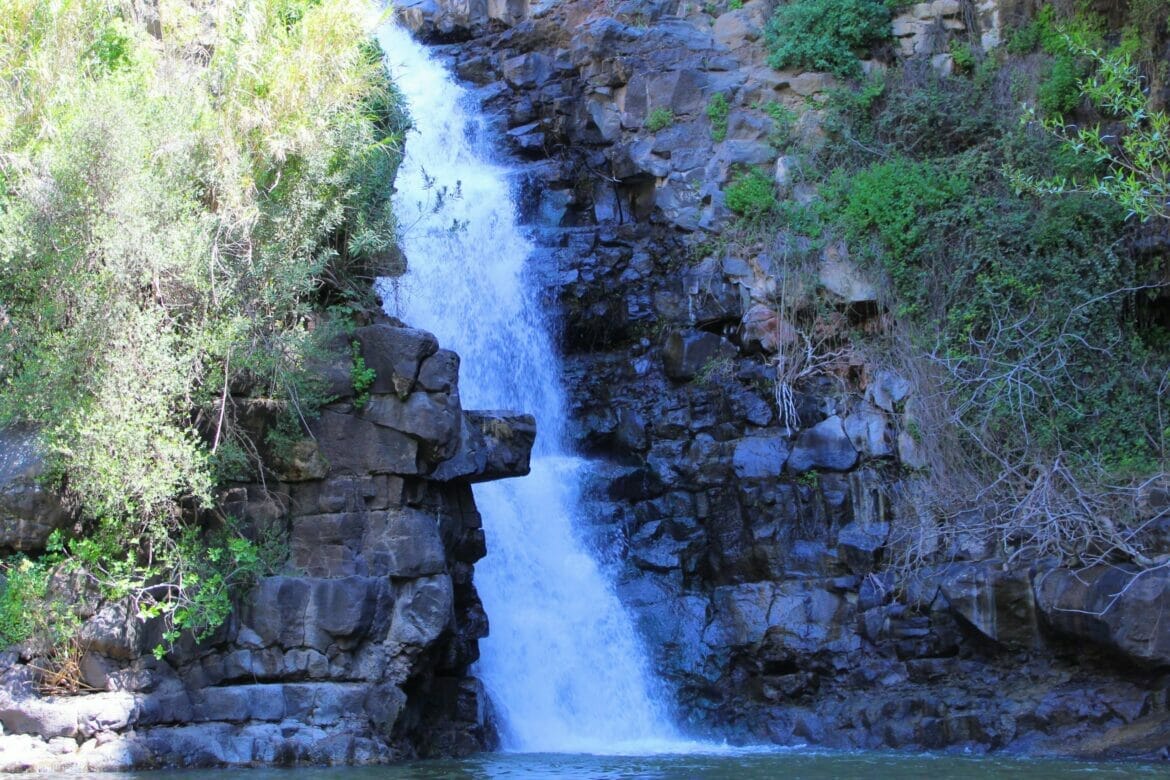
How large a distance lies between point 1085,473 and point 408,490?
817 cm

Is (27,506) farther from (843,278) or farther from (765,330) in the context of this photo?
(843,278)

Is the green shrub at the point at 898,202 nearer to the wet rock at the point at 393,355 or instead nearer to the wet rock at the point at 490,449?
the wet rock at the point at 490,449

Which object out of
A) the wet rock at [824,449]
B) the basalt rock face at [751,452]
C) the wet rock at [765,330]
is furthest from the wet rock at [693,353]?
the wet rock at [824,449]

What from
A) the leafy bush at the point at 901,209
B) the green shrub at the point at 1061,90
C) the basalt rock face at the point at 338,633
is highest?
the green shrub at the point at 1061,90

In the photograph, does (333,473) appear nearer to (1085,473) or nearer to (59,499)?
(59,499)

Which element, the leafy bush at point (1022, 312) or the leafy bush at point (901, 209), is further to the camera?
the leafy bush at point (901, 209)

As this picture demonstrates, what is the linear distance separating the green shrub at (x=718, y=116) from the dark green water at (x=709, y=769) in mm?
10840

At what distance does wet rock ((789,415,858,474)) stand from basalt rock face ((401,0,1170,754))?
3cm

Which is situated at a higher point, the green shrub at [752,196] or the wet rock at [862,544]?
the green shrub at [752,196]

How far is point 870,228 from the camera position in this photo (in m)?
17.3

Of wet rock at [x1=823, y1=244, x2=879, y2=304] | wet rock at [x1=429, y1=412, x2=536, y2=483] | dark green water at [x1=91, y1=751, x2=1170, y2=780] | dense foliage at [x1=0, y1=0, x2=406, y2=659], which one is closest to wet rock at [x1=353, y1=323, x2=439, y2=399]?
dense foliage at [x1=0, y1=0, x2=406, y2=659]

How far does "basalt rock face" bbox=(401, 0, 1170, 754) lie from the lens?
44.8ft

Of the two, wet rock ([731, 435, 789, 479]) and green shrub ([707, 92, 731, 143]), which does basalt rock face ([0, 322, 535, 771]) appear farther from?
green shrub ([707, 92, 731, 143])

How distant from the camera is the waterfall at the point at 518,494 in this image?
1403 centimetres
